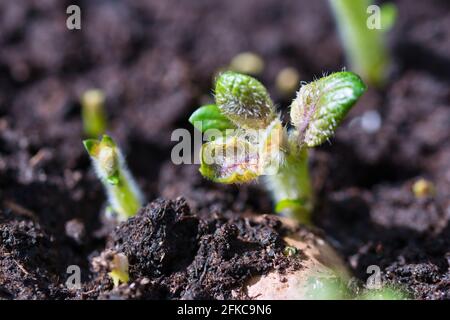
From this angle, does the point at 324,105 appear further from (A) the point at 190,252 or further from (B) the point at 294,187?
(A) the point at 190,252

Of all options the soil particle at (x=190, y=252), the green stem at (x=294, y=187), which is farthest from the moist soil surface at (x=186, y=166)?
the green stem at (x=294, y=187)

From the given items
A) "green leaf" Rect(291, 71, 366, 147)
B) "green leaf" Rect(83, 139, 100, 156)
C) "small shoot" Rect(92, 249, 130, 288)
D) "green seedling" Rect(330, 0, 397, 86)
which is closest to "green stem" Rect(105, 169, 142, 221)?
"green leaf" Rect(83, 139, 100, 156)

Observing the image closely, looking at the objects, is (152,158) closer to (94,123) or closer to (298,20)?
(94,123)

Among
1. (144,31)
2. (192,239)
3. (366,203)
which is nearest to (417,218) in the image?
(366,203)

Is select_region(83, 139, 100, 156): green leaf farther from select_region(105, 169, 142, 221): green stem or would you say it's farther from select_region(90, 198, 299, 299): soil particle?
select_region(90, 198, 299, 299): soil particle

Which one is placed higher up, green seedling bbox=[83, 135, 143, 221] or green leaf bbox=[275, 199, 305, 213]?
green seedling bbox=[83, 135, 143, 221]

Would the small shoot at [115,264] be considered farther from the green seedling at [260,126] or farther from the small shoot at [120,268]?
the green seedling at [260,126]
